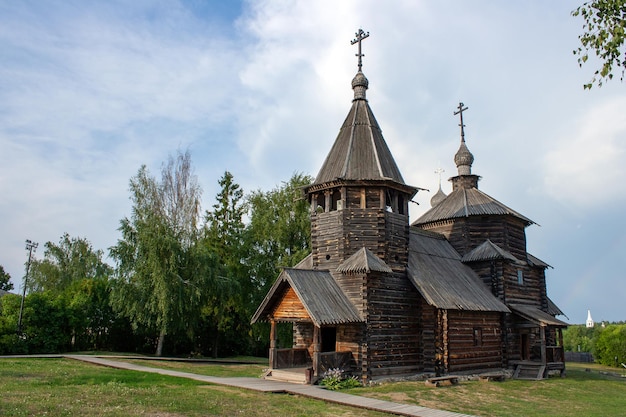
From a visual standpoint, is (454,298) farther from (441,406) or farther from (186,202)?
(186,202)

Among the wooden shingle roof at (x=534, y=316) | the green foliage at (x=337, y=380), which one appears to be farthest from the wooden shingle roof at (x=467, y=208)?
the green foliage at (x=337, y=380)

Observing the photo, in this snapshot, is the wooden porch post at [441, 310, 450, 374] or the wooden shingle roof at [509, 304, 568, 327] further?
the wooden shingle roof at [509, 304, 568, 327]

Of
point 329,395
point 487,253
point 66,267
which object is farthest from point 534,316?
point 66,267

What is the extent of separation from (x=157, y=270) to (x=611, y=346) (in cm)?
3919

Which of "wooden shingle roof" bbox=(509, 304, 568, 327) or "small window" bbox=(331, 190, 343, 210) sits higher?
"small window" bbox=(331, 190, 343, 210)

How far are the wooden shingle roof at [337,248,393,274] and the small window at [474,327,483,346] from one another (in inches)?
253

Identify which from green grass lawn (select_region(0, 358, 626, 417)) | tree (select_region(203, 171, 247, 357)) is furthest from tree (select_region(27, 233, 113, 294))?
green grass lawn (select_region(0, 358, 626, 417))

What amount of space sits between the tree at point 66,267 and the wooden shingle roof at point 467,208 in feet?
95.7

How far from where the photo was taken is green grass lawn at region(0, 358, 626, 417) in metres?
11.7

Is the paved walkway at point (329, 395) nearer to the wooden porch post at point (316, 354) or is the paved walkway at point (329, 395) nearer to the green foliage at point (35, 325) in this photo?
the wooden porch post at point (316, 354)

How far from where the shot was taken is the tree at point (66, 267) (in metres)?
46.2

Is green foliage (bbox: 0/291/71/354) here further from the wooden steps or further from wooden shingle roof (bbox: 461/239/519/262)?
the wooden steps

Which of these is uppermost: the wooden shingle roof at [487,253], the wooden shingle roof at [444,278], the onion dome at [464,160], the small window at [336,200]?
the onion dome at [464,160]

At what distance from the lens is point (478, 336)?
2434 cm
